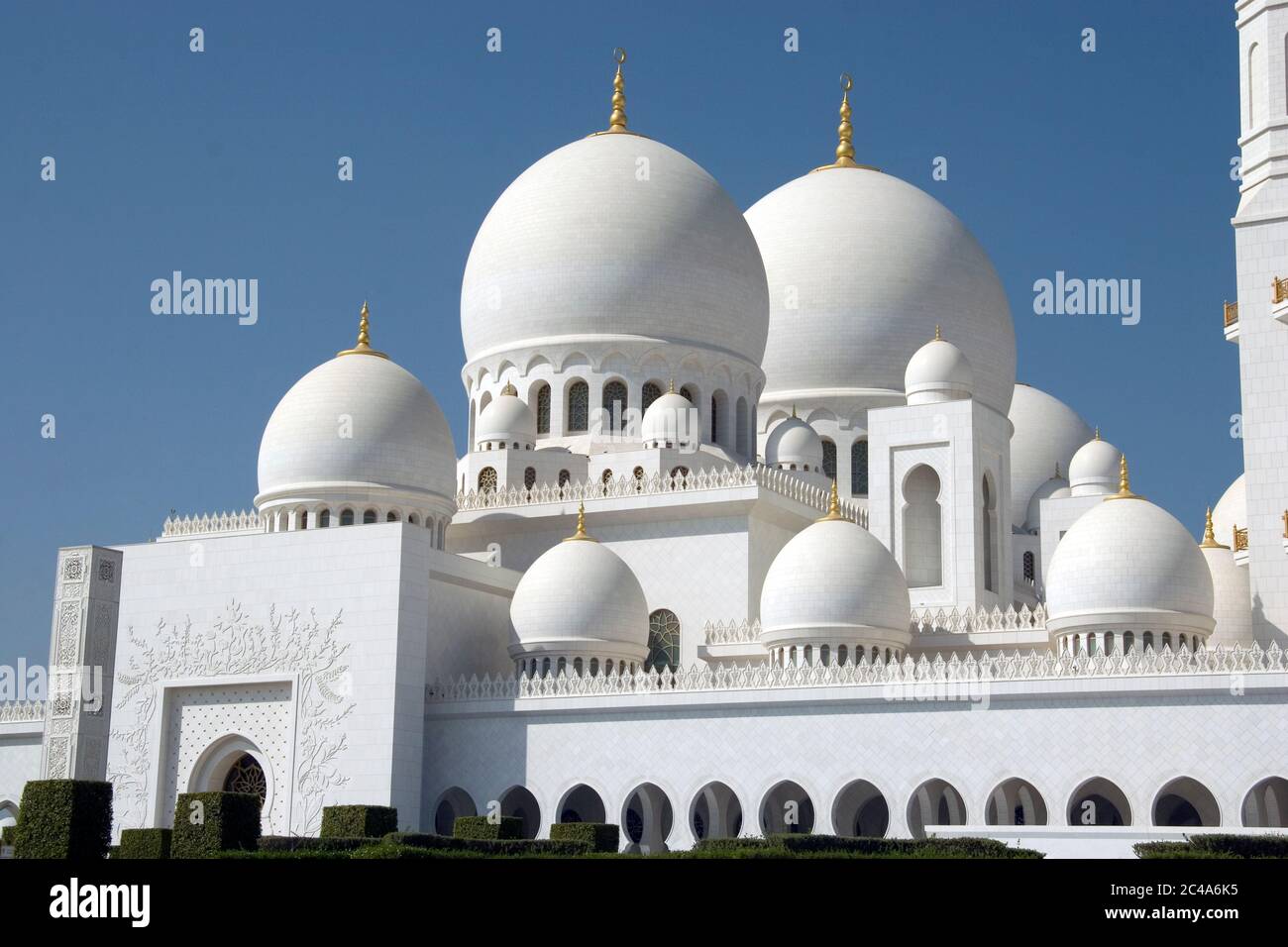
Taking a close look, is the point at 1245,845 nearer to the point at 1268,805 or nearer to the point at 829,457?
the point at 1268,805

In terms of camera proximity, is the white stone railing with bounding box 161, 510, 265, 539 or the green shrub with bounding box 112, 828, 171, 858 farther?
the white stone railing with bounding box 161, 510, 265, 539

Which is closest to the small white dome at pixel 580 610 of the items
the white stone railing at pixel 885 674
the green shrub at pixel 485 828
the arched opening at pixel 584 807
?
the white stone railing at pixel 885 674

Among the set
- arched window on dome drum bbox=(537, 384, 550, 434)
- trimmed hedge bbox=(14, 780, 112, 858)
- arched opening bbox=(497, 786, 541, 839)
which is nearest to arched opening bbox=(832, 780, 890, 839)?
arched opening bbox=(497, 786, 541, 839)

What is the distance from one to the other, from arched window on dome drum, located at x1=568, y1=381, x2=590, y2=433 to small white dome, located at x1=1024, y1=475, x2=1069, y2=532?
12.5 metres

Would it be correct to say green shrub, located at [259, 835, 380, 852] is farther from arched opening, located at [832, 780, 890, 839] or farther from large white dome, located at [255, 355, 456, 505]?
large white dome, located at [255, 355, 456, 505]

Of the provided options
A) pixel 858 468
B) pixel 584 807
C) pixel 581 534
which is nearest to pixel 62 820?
pixel 584 807

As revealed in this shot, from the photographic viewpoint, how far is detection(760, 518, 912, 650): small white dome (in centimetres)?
2794

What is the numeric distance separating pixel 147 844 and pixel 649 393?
1540 centimetres

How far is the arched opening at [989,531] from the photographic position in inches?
1323

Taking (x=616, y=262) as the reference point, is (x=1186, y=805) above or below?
below

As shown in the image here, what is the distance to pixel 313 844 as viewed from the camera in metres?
22.4
